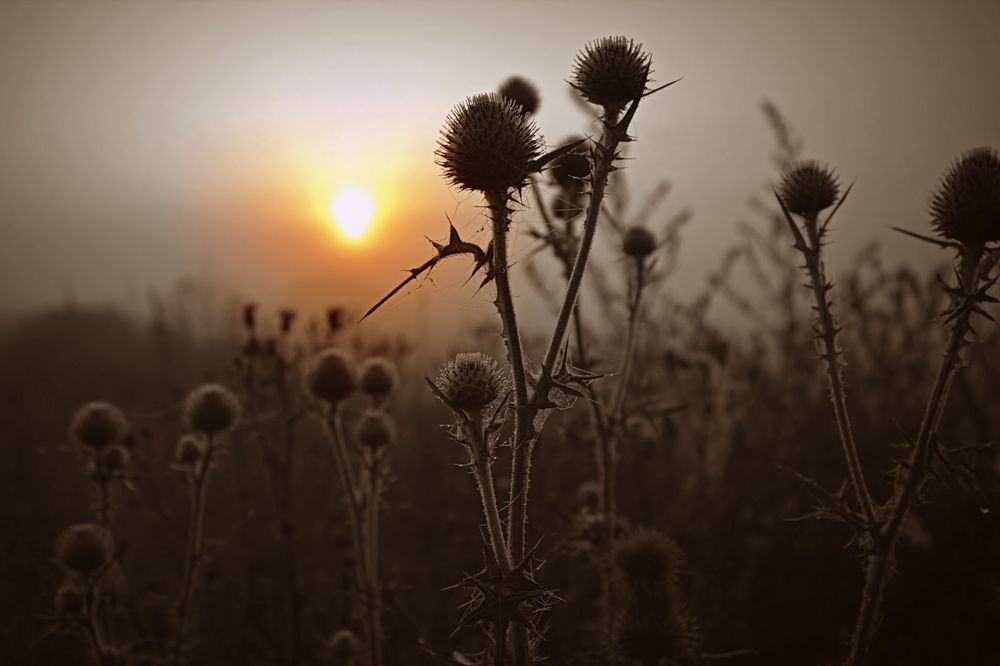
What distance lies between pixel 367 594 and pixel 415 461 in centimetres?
558

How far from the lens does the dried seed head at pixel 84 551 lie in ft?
11.9

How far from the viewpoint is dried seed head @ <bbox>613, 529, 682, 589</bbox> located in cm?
338

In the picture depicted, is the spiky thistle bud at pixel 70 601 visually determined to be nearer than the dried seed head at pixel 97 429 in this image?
Yes

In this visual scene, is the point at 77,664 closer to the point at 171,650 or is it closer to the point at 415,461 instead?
the point at 171,650

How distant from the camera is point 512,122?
101 inches

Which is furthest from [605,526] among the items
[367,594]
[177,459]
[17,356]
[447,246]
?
[17,356]

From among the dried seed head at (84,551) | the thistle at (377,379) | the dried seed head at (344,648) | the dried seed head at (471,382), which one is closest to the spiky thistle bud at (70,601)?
the dried seed head at (84,551)

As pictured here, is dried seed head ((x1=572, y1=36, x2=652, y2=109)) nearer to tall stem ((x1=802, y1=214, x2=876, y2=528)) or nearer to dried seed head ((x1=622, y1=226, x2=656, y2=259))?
tall stem ((x1=802, y1=214, x2=876, y2=528))

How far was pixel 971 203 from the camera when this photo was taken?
9.45 ft

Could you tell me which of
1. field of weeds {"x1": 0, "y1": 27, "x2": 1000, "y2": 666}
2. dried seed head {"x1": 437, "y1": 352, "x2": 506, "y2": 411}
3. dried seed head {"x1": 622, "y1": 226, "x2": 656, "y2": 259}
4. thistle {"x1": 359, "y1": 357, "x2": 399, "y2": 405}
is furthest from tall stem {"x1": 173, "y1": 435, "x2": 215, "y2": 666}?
dried seed head {"x1": 622, "y1": 226, "x2": 656, "y2": 259}

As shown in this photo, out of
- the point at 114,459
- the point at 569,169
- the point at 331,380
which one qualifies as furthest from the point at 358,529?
the point at 569,169

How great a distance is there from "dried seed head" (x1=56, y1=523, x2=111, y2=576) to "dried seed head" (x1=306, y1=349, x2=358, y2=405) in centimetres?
139

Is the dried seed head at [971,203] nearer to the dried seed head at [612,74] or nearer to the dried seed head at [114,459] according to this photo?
the dried seed head at [612,74]

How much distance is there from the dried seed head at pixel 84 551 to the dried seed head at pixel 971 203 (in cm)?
441
